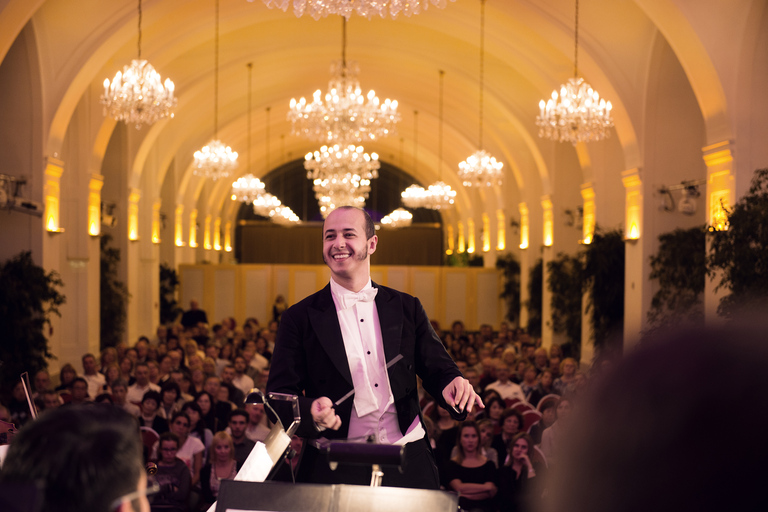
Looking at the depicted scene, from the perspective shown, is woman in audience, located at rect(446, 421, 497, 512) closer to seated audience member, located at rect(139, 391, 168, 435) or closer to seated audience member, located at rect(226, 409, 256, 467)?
seated audience member, located at rect(226, 409, 256, 467)

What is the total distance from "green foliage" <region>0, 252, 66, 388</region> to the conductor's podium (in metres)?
8.74

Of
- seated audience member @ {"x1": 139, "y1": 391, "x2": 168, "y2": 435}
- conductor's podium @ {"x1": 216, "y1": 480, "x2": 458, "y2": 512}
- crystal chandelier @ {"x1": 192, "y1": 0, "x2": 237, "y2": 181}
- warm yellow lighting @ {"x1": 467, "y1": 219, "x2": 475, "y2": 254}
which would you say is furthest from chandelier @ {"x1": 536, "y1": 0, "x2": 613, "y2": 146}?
warm yellow lighting @ {"x1": 467, "y1": 219, "x2": 475, "y2": 254}

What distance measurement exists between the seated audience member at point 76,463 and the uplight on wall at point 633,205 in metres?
12.0

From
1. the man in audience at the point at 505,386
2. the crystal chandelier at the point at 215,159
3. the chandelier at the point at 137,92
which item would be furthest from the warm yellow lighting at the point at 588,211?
the chandelier at the point at 137,92

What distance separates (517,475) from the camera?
6426 mm

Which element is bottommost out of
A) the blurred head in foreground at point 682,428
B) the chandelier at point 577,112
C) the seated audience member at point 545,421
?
the seated audience member at point 545,421

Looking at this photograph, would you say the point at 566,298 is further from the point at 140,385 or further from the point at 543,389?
the point at 140,385

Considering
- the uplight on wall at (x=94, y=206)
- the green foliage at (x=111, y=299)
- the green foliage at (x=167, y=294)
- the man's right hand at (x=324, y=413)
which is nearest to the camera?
the man's right hand at (x=324, y=413)

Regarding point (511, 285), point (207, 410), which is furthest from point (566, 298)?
point (207, 410)

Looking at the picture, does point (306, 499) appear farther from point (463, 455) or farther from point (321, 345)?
point (463, 455)

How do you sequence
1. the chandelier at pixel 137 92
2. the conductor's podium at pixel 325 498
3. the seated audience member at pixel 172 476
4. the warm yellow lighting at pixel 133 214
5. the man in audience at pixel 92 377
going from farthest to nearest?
the warm yellow lighting at pixel 133 214 < the man in audience at pixel 92 377 < the chandelier at pixel 137 92 < the seated audience member at pixel 172 476 < the conductor's podium at pixel 325 498

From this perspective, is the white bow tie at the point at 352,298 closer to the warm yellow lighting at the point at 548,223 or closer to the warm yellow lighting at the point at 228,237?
the warm yellow lighting at the point at 548,223

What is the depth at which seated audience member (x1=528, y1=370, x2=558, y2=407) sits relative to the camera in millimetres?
9844

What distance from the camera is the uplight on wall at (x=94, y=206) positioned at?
14.8 metres
